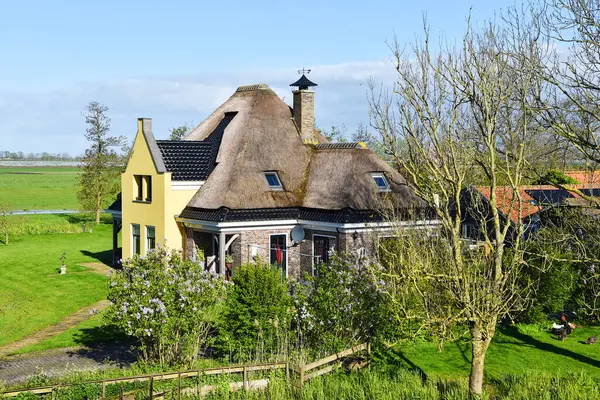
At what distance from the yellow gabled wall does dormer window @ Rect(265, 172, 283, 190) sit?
120 inches

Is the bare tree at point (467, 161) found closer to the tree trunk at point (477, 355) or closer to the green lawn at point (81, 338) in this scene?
the tree trunk at point (477, 355)

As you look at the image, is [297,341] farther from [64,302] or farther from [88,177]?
[88,177]

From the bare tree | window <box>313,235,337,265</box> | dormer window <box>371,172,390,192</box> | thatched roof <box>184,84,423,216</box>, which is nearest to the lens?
the bare tree

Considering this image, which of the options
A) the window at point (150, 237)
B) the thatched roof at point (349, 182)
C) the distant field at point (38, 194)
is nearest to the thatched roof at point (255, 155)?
the thatched roof at point (349, 182)

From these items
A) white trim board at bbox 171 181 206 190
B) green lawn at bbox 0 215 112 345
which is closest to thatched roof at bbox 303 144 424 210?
white trim board at bbox 171 181 206 190

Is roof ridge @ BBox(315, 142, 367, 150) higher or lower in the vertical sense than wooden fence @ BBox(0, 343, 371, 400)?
higher

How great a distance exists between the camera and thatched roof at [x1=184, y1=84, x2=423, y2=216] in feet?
93.2

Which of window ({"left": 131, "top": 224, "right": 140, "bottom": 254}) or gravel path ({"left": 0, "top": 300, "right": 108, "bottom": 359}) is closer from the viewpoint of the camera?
gravel path ({"left": 0, "top": 300, "right": 108, "bottom": 359})

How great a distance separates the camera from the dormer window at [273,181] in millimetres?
29625

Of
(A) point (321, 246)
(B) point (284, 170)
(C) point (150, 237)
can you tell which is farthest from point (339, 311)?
(C) point (150, 237)

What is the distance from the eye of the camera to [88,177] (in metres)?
56.5

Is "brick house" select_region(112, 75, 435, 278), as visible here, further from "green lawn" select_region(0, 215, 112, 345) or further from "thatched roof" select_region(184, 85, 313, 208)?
"green lawn" select_region(0, 215, 112, 345)

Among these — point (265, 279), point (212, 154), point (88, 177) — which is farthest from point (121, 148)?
point (265, 279)

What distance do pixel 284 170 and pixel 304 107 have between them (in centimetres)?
349
